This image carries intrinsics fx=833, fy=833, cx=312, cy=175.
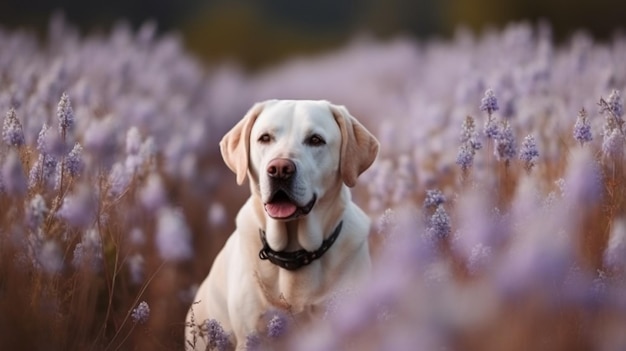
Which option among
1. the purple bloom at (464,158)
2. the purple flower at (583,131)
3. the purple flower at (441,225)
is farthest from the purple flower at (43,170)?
the purple flower at (583,131)

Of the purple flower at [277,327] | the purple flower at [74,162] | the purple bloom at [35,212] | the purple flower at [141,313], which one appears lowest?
the purple flower at [277,327]

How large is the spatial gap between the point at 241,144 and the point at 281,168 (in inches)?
17.4

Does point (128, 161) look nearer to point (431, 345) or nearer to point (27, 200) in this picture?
point (27, 200)

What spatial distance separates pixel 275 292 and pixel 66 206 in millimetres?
1120

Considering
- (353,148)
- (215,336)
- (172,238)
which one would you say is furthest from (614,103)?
(172,238)

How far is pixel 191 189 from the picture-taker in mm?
6488

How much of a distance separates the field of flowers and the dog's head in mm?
A: 328

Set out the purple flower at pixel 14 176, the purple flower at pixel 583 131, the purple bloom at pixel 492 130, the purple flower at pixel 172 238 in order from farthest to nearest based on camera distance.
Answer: the purple bloom at pixel 492 130 < the purple flower at pixel 583 131 < the purple flower at pixel 14 176 < the purple flower at pixel 172 238

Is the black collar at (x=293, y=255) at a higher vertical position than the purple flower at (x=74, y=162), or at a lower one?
lower

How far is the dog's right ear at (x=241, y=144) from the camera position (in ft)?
12.9

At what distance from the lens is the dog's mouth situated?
12.1ft

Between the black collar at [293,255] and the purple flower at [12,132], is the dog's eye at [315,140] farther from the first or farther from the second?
the purple flower at [12,132]

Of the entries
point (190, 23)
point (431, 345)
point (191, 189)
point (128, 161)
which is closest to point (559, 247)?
point (431, 345)

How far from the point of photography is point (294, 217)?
3717 mm
